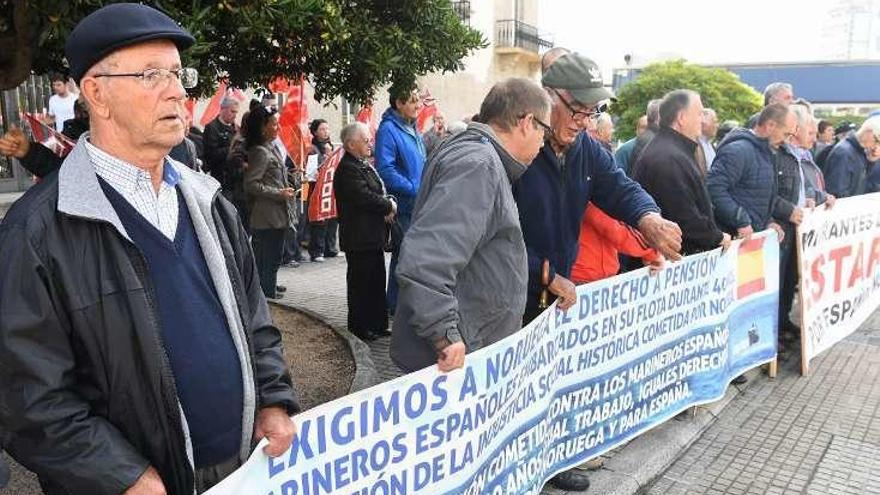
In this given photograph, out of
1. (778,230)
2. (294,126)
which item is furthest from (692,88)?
(778,230)

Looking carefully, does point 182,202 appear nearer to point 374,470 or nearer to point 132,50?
point 132,50

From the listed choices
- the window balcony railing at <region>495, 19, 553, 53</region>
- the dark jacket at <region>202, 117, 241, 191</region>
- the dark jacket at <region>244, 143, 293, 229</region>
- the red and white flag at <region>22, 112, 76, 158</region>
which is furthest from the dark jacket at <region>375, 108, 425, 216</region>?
the window balcony railing at <region>495, 19, 553, 53</region>

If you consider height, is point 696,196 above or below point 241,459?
above

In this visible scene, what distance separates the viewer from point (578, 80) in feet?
10.9

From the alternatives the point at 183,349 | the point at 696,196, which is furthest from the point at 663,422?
the point at 183,349

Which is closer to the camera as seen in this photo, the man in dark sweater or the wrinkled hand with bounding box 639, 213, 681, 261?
the wrinkled hand with bounding box 639, 213, 681, 261

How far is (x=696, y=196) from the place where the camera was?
4.89 metres

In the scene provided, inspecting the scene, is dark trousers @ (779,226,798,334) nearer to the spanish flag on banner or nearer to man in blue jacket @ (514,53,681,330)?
the spanish flag on banner

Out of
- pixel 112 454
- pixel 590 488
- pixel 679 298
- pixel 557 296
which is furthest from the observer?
pixel 679 298

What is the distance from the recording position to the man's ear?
174 centimetres

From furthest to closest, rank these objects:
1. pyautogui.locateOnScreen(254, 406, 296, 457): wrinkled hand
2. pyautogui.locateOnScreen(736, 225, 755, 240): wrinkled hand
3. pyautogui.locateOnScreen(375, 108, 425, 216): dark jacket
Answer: pyautogui.locateOnScreen(375, 108, 425, 216): dark jacket, pyautogui.locateOnScreen(736, 225, 755, 240): wrinkled hand, pyautogui.locateOnScreen(254, 406, 296, 457): wrinkled hand

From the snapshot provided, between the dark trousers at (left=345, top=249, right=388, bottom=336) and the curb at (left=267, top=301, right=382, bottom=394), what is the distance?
17 cm

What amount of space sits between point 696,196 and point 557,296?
6.62 feet

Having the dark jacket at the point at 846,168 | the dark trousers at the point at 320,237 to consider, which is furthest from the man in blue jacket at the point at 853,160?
the dark trousers at the point at 320,237
